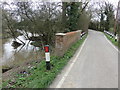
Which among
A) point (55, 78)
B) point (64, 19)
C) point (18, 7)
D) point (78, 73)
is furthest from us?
point (64, 19)

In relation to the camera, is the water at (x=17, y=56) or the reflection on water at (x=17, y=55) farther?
the reflection on water at (x=17, y=55)

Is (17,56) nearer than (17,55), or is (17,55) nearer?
(17,56)

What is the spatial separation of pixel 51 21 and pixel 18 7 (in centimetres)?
531

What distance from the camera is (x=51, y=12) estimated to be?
1734 cm

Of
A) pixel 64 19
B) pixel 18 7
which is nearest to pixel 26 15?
pixel 18 7

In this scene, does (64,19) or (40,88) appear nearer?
(40,88)

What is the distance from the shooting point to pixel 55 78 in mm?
4344

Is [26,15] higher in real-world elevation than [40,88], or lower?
higher

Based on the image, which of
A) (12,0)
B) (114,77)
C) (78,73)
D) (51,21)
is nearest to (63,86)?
(78,73)

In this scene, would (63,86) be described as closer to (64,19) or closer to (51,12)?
(51,12)

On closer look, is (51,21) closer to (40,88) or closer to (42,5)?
(42,5)

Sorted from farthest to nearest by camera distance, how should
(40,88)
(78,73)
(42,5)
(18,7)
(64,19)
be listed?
(64,19)
(18,7)
(42,5)
(78,73)
(40,88)

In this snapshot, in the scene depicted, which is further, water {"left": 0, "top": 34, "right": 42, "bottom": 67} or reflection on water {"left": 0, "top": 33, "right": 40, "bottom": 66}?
reflection on water {"left": 0, "top": 33, "right": 40, "bottom": 66}

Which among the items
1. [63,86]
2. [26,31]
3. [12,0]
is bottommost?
[63,86]
